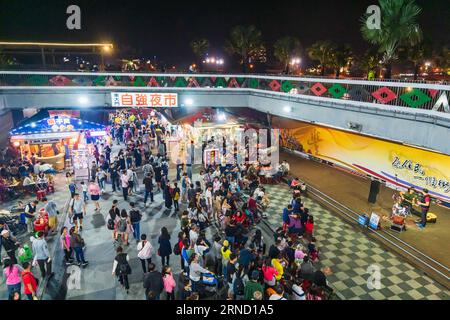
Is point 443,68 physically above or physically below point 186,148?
above

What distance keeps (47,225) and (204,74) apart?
44.2ft

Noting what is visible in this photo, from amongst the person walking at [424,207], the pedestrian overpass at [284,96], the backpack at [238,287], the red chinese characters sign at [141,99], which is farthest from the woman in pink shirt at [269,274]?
the red chinese characters sign at [141,99]

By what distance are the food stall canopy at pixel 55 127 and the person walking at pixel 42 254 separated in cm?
1280

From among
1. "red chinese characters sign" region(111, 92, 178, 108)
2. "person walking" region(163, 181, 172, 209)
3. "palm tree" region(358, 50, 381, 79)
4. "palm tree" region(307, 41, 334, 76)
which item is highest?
"palm tree" region(307, 41, 334, 76)

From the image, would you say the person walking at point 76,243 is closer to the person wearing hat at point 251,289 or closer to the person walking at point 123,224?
the person walking at point 123,224

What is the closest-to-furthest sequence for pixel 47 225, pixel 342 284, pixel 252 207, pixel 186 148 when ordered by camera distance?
pixel 342 284 < pixel 47 225 < pixel 252 207 < pixel 186 148

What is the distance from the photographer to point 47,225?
12.2 m

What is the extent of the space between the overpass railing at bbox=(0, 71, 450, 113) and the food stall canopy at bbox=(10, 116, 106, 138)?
2235 millimetres

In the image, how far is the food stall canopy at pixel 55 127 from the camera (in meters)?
19.8

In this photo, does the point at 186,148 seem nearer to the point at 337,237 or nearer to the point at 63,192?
the point at 63,192

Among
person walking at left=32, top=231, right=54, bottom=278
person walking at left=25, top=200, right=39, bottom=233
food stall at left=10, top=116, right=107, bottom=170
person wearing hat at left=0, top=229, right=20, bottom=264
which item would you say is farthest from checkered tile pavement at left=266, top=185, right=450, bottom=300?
food stall at left=10, top=116, right=107, bottom=170

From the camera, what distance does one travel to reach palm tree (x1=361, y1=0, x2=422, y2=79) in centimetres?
1514

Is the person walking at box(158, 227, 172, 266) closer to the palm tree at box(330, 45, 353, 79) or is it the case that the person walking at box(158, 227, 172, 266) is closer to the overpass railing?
the overpass railing

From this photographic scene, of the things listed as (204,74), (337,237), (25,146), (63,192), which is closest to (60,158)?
(25,146)
